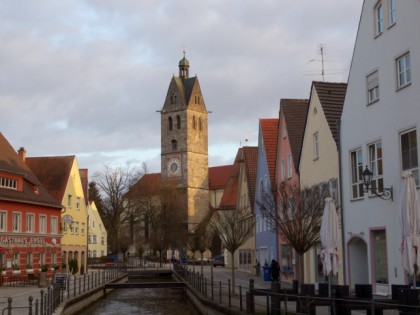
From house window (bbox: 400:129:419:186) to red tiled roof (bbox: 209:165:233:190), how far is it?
106145 mm

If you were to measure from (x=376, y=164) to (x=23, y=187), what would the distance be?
1100 inches

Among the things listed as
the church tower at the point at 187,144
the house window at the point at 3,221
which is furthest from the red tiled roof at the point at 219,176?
the house window at the point at 3,221

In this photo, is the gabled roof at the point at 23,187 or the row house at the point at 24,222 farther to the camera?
the gabled roof at the point at 23,187

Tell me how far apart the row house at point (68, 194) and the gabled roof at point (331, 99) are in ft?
92.6

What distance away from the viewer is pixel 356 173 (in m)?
25.7

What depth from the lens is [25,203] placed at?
4266cm

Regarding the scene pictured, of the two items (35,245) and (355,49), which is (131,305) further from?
(355,49)

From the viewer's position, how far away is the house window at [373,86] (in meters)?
23.8

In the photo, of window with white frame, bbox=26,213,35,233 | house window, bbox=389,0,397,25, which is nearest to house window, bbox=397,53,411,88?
house window, bbox=389,0,397,25

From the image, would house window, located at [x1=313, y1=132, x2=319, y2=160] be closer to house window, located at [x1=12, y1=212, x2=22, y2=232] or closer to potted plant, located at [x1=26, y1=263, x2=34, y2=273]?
house window, located at [x1=12, y1=212, x2=22, y2=232]

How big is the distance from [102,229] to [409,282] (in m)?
71.2

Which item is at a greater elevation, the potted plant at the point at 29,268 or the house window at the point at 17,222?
the house window at the point at 17,222

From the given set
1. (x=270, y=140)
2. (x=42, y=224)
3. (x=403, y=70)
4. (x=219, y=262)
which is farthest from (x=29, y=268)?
(x=219, y=262)

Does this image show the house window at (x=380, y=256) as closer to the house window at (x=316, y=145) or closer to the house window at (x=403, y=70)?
the house window at (x=403, y=70)
